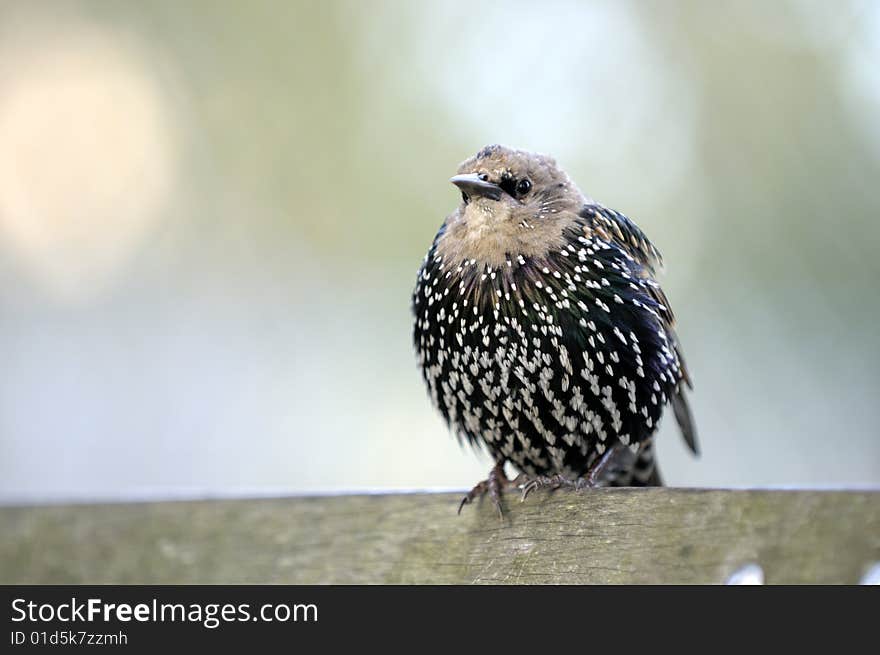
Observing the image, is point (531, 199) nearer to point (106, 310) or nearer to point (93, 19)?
point (106, 310)

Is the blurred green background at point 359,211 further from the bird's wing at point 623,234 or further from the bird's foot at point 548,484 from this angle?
the bird's foot at point 548,484

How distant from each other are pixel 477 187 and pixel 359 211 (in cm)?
331

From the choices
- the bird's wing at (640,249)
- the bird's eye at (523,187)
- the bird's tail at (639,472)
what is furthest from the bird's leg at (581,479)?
the bird's eye at (523,187)

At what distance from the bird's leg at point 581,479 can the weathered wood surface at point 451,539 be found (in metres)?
0.05

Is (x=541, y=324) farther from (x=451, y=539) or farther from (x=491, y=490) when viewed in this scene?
(x=451, y=539)

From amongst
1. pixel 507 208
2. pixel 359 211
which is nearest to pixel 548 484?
pixel 507 208

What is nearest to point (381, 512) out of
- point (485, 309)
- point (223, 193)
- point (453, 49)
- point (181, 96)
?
point (485, 309)

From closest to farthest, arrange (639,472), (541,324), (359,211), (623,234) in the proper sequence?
(541,324)
(623,234)
(639,472)
(359,211)

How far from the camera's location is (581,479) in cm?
274

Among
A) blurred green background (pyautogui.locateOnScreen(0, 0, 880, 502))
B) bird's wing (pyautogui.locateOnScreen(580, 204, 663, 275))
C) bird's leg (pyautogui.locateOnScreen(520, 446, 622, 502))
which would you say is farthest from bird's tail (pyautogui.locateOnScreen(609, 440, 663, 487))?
blurred green background (pyautogui.locateOnScreen(0, 0, 880, 502))

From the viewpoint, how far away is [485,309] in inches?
109

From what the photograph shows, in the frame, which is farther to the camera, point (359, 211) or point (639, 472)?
point (359, 211)

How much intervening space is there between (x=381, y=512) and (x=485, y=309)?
2.15 feet

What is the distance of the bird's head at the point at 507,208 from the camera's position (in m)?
2.84
